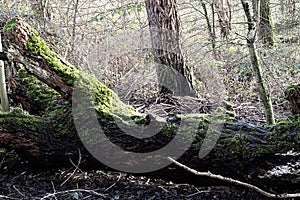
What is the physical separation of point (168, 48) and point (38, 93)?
8.99 ft

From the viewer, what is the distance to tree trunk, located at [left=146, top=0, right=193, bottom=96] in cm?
560

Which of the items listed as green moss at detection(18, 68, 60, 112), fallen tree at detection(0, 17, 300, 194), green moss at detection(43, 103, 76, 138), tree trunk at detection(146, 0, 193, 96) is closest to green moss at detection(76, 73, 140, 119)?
fallen tree at detection(0, 17, 300, 194)

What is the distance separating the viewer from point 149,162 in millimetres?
2717

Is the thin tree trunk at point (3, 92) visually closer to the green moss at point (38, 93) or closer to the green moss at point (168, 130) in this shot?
the green moss at point (38, 93)

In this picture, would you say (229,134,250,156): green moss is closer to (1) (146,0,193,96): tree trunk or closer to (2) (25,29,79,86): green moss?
(2) (25,29,79,86): green moss

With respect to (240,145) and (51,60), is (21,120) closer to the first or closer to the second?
(51,60)

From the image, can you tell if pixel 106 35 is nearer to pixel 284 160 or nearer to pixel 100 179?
pixel 100 179

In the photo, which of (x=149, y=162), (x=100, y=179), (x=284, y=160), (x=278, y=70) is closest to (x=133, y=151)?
(x=149, y=162)

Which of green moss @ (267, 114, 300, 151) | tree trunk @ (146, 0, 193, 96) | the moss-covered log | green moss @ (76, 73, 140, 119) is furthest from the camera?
tree trunk @ (146, 0, 193, 96)

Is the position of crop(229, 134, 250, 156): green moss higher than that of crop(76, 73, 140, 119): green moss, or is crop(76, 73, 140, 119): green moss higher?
crop(76, 73, 140, 119): green moss

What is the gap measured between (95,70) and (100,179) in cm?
413

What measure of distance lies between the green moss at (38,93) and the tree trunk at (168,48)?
2.54 metres

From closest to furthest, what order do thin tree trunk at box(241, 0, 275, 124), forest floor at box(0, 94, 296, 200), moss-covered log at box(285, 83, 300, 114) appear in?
moss-covered log at box(285, 83, 300, 114), forest floor at box(0, 94, 296, 200), thin tree trunk at box(241, 0, 275, 124)

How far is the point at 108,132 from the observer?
278 centimetres
